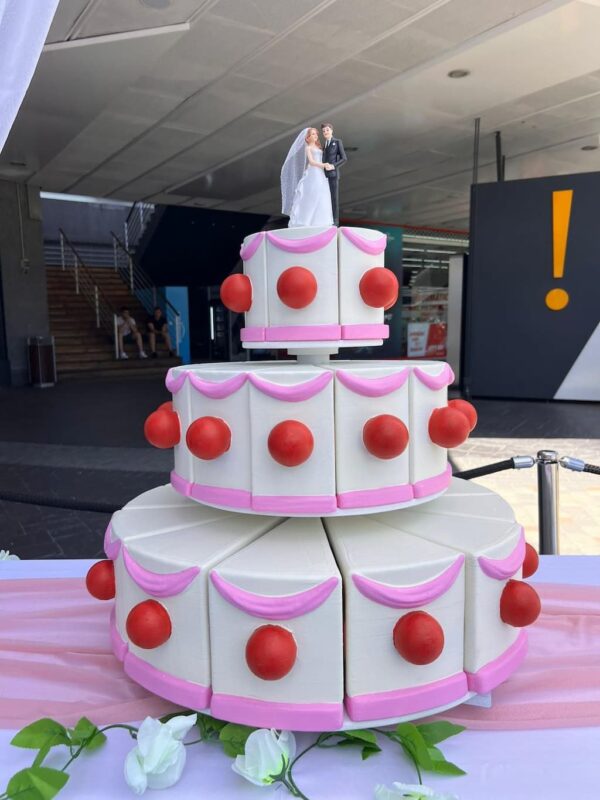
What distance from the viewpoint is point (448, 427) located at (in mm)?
1298

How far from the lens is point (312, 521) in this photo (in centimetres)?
135

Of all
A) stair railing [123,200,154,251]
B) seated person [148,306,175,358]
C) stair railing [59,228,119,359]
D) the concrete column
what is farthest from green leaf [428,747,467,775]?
stair railing [123,200,154,251]

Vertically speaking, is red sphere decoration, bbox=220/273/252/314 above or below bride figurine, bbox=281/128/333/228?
below

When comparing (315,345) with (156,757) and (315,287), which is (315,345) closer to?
(315,287)

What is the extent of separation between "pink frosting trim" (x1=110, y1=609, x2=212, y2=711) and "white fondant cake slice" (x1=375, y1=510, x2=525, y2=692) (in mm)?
510

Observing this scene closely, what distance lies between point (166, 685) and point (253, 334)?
0.83m

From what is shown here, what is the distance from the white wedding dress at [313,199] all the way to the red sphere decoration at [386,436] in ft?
2.35

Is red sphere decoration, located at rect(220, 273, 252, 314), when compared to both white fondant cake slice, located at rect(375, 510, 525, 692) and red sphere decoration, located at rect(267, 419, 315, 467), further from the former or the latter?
white fondant cake slice, located at rect(375, 510, 525, 692)

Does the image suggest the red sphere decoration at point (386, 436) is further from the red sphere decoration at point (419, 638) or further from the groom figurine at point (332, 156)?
the groom figurine at point (332, 156)

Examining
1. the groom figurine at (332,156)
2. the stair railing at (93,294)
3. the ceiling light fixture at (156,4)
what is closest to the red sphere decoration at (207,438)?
the groom figurine at (332,156)

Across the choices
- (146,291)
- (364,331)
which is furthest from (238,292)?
(146,291)

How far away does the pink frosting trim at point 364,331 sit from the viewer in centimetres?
147

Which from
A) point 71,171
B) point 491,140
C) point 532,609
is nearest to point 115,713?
point 532,609

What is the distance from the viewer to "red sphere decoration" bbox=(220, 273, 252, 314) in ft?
4.96
